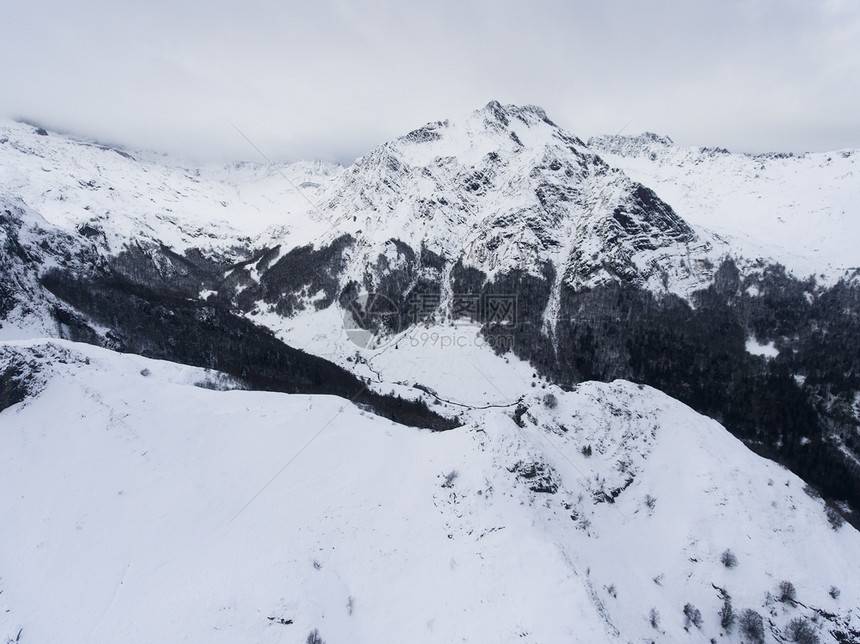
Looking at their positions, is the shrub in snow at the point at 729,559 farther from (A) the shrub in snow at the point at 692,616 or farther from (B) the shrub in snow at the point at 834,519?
(B) the shrub in snow at the point at 834,519

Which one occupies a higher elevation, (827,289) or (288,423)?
(827,289)

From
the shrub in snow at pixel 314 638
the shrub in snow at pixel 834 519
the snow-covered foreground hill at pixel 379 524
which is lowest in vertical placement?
the shrub in snow at pixel 314 638

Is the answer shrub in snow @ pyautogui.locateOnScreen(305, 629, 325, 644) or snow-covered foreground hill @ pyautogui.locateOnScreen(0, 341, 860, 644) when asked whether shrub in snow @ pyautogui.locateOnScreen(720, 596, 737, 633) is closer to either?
snow-covered foreground hill @ pyautogui.locateOnScreen(0, 341, 860, 644)

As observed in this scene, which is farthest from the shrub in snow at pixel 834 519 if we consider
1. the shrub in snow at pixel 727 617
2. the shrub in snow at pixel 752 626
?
the shrub in snow at pixel 727 617

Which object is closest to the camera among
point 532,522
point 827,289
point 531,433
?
point 532,522

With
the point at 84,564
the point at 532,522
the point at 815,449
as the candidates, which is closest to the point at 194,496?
the point at 84,564

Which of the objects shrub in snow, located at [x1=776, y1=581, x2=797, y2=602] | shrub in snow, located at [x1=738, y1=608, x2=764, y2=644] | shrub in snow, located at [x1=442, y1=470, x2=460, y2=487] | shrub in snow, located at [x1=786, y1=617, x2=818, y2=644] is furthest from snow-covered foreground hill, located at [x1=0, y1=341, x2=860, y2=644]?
shrub in snow, located at [x1=738, y1=608, x2=764, y2=644]

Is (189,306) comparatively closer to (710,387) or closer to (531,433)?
(531,433)
